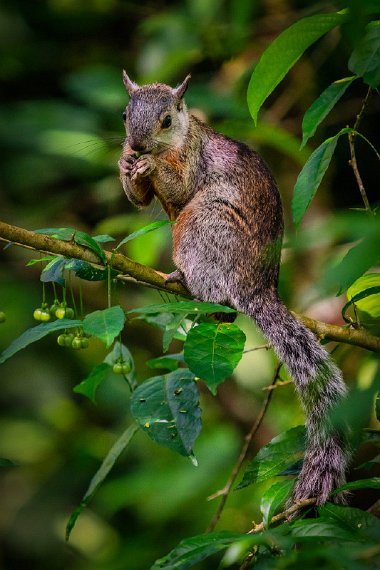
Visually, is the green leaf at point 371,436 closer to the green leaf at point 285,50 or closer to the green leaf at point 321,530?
the green leaf at point 321,530

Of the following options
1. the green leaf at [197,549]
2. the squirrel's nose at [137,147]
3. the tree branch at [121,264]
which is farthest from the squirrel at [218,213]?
the green leaf at [197,549]

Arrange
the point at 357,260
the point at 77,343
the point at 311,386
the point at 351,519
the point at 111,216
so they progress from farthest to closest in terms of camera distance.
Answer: the point at 111,216, the point at 311,386, the point at 77,343, the point at 351,519, the point at 357,260

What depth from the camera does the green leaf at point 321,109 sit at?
1.81m

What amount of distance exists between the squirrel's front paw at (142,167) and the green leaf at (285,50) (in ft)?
3.42

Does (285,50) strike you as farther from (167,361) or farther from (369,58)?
(167,361)

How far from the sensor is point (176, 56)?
3895mm

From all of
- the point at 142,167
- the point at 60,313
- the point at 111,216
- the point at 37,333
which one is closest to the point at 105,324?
the point at 37,333

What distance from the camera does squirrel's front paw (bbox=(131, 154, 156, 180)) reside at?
9.51 ft

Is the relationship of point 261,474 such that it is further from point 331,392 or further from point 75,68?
point 75,68

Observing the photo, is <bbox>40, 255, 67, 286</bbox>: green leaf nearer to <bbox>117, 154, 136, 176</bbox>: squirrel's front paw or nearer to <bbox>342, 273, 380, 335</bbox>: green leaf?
<bbox>342, 273, 380, 335</bbox>: green leaf

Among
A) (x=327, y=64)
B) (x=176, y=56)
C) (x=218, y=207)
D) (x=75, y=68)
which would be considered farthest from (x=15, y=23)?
(x=218, y=207)

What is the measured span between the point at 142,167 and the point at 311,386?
37.9 inches

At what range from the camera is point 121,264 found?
2178 millimetres

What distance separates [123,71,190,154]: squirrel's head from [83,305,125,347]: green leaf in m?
1.33
